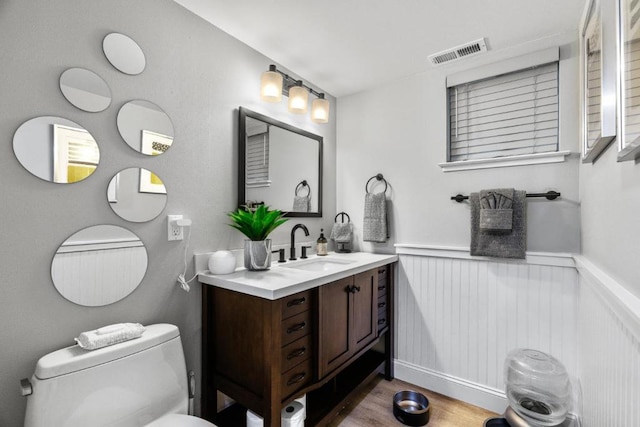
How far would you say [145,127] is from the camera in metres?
1.43

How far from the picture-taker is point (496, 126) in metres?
2.01

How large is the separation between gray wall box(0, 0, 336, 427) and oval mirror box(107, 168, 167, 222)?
0.03 metres

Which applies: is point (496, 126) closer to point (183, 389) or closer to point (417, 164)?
point (417, 164)

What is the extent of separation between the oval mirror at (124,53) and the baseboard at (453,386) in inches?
100

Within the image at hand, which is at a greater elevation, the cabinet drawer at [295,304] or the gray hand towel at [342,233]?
the gray hand towel at [342,233]

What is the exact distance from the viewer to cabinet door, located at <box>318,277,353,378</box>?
1572 mm

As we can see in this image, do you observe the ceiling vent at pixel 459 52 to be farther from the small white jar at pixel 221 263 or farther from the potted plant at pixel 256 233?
the small white jar at pixel 221 263

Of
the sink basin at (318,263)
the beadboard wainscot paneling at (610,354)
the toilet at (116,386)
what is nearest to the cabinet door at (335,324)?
the sink basin at (318,263)

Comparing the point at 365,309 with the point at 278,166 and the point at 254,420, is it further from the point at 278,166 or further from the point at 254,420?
the point at 278,166

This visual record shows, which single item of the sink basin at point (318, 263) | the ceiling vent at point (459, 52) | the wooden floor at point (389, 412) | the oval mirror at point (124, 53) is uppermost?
the ceiling vent at point (459, 52)

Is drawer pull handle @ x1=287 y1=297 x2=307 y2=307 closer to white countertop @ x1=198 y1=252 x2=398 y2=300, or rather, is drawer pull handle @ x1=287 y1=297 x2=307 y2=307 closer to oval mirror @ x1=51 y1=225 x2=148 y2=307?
white countertop @ x1=198 y1=252 x2=398 y2=300

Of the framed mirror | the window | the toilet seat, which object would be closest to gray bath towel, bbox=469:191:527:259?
the window

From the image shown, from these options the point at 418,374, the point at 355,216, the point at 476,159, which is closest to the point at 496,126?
the point at 476,159

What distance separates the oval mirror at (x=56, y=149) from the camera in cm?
110
